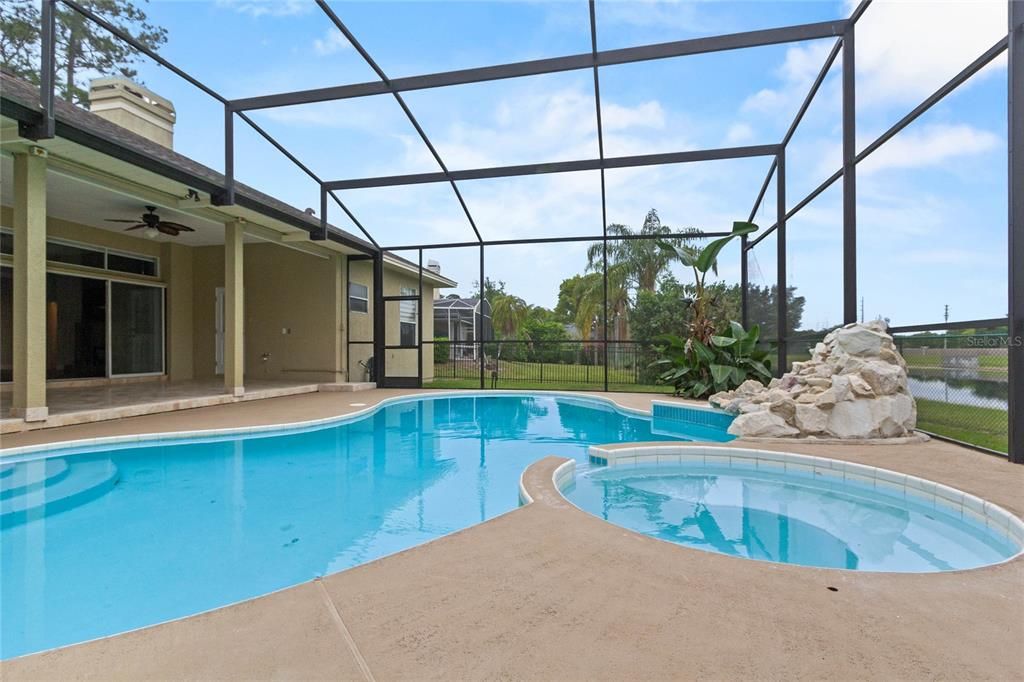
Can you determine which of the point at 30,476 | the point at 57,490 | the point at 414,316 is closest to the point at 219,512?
the point at 57,490

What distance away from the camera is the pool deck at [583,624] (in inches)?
57.3

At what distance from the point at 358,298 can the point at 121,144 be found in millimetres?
6734

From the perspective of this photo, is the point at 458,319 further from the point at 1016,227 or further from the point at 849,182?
the point at 1016,227

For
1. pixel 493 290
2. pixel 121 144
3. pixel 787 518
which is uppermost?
pixel 493 290

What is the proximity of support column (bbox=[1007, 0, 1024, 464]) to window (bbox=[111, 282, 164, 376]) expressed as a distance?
12879mm

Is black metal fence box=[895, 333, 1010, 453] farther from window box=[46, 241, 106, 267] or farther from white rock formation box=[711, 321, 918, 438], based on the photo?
window box=[46, 241, 106, 267]

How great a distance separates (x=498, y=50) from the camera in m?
6.73

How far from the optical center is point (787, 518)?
11.8 feet

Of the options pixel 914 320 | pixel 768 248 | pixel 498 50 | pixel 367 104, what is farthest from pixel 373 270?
pixel 914 320

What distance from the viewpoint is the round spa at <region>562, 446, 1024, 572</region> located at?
2.93 m

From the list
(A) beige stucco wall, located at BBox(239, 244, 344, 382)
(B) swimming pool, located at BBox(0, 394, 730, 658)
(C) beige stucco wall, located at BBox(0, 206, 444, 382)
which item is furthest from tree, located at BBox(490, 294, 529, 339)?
(B) swimming pool, located at BBox(0, 394, 730, 658)

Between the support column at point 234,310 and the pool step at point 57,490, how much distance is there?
379 cm

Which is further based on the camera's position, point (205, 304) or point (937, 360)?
point (205, 304)

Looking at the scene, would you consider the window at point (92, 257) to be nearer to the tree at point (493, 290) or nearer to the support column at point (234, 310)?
the support column at point (234, 310)
